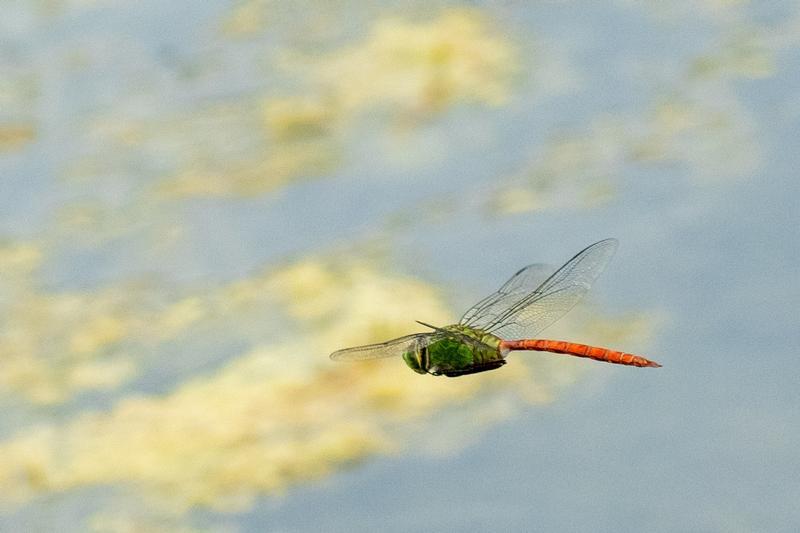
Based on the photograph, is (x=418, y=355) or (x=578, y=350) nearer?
(x=418, y=355)

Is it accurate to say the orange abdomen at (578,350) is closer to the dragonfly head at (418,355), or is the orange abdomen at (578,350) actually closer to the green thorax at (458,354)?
the green thorax at (458,354)

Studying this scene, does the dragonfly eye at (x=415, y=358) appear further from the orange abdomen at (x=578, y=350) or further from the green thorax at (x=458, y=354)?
the orange abdomen at (x=578, y=350)

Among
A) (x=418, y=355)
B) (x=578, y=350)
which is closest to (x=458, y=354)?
(x=418, y=355)

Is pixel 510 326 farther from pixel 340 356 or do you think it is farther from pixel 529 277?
pixel 340 356

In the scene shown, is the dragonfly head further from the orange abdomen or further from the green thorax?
the orange abdomen

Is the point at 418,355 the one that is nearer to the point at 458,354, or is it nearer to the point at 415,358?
the point at 415,358

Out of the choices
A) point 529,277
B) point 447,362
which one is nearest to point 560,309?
point 529,277
